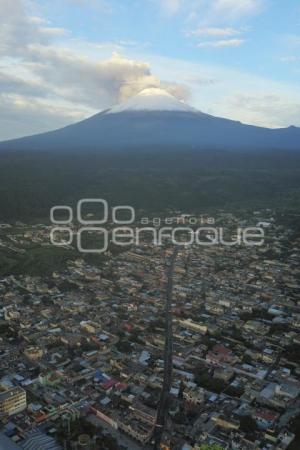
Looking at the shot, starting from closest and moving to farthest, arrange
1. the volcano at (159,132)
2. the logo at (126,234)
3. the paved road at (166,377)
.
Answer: the paved road at (166,377) < the logo at (126,234) < the volcano at (159,132)

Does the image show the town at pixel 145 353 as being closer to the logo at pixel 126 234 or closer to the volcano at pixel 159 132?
the logo at pixel 126 234

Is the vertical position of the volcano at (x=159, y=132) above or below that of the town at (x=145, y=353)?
above

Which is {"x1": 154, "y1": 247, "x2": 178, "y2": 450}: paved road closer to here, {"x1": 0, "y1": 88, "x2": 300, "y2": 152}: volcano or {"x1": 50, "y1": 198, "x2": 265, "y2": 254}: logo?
{"x1": 50, "y1": 198, "x2": 265, "y2": 254}: logo

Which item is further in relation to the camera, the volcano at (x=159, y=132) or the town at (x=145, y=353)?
the volcano at (x=159, y=132)

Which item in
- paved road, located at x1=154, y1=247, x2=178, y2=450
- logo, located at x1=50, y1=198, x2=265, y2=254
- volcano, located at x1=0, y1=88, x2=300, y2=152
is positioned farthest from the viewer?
volcano, located at x1=0, y1=88, x2=300, y2=152

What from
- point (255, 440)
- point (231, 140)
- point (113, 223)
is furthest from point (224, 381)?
point (231, 140)

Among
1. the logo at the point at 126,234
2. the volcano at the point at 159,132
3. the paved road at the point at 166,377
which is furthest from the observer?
the volcano at the point at 159,132

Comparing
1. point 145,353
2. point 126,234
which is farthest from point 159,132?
point 145,353

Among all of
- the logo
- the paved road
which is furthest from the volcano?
the paved road

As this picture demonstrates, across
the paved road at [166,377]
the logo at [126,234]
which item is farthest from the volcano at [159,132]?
the paved road at [166,377]
